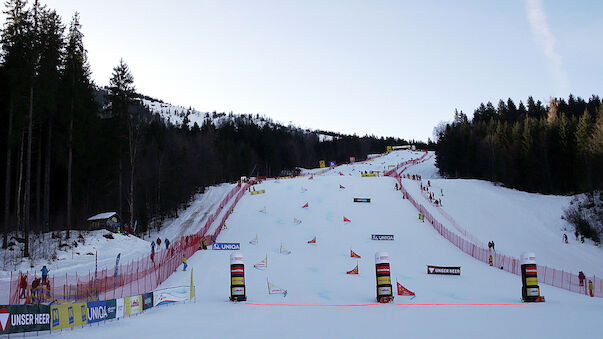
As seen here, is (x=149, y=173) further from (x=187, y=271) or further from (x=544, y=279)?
(x=544, y=279)

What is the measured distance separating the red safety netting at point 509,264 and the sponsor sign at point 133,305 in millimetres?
23258

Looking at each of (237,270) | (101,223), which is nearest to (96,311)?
(237,270)

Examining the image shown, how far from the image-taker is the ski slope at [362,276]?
12742mm

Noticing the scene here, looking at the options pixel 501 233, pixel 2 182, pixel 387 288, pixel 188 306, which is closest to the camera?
pixel 188 306

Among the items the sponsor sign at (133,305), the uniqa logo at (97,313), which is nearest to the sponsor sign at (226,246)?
the sponsor sign at (133,305)

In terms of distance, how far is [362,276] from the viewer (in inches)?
1037

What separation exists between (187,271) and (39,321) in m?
14.7

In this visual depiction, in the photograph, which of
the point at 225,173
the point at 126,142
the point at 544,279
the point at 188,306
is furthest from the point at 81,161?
the point at 225,173

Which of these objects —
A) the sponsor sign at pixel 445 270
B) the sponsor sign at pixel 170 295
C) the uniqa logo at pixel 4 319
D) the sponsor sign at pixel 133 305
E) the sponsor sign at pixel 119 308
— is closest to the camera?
the uniqa logo at pixel 4 319

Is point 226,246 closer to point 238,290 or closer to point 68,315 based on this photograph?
point 238,290

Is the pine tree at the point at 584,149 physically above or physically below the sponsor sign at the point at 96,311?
above

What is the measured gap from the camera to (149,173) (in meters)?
62.8

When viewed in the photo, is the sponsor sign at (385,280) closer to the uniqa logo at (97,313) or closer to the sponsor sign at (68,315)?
the uniqa logo at (97,313)

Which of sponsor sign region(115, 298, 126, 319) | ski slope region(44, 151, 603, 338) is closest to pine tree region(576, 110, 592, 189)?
ski slope region(44, 151, 603, 338)
